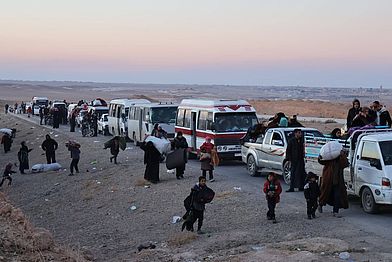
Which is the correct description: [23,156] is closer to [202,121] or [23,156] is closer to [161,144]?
[202,121]

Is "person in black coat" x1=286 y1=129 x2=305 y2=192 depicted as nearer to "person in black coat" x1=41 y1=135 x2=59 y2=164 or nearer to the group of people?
the group of people

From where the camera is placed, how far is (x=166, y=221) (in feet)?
56.2

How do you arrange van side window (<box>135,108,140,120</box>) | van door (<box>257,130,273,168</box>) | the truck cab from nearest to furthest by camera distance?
the truck cab, van door (<box>257,130,273,168</box>), van side window (<box>135,108,140,120</box>)

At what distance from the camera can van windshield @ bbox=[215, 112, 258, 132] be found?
81.5 ft

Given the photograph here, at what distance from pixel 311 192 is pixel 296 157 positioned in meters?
3.13

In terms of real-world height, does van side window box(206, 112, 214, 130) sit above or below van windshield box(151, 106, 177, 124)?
above

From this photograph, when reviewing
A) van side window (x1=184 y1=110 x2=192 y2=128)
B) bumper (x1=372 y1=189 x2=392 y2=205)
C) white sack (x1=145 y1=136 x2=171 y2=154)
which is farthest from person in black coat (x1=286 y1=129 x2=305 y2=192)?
van side window (x1=184 y1=110 x2=192 y2=128)

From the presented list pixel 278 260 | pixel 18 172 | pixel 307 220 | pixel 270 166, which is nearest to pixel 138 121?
pixel 18 172

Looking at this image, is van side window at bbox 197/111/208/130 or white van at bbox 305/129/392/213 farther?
van side window at bbox 197/111/208/130

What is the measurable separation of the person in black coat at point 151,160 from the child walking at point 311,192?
26.7 feet

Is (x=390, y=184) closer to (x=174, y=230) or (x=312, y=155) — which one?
(x=312, y=155)

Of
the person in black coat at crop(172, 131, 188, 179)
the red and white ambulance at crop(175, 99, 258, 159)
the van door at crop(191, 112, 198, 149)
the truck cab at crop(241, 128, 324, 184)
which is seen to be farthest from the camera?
the van door at crop(191, 112, 198, 149)

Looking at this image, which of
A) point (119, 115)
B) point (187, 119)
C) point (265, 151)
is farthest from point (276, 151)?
point (119, 115)

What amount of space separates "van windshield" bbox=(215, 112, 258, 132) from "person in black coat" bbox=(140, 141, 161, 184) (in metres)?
3.26
